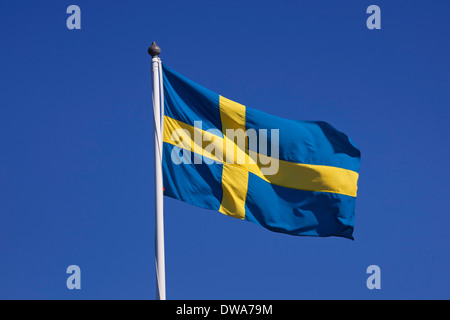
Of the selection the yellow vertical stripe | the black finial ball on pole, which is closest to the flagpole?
the black finial ball on pole

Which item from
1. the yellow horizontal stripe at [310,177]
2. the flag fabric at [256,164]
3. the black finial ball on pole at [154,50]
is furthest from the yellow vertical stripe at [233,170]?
the black finial ball on pole at [154,50]

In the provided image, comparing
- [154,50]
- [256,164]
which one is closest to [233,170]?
[256,164]

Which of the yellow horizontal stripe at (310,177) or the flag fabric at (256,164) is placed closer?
the flag fabric at (256,164)

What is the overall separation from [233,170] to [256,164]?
2.26ft

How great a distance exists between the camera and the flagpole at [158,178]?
16.5 metres

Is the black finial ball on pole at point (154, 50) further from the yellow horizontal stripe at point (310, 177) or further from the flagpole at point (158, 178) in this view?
the yellow horizontal stripe at point (310, 177)

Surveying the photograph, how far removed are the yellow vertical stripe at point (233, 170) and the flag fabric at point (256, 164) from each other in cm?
2

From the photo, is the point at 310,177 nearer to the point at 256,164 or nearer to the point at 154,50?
the point at 256,164

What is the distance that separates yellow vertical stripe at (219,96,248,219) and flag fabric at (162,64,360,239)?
0.07 feet

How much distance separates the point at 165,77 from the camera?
18812 mm

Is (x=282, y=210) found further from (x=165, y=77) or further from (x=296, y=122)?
(x=165, y=77)

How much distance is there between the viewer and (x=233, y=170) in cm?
1936
